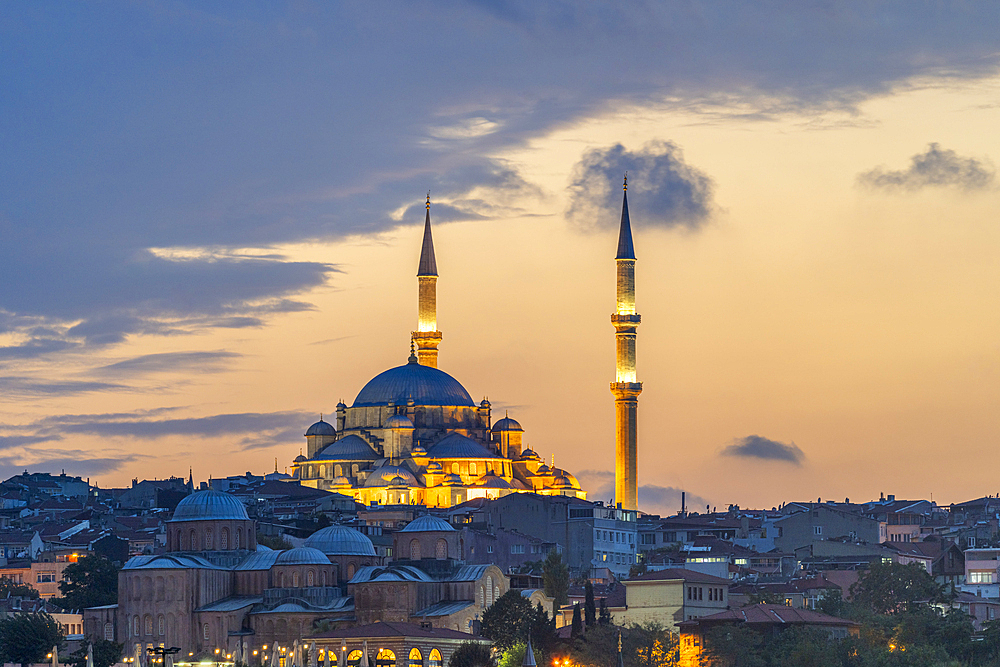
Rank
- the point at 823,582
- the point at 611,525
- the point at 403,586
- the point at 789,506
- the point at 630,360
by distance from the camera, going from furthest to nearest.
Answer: the point at 789,506
the point at 630,360
the point at 611,525
the point at 823,582
the point at 403,586

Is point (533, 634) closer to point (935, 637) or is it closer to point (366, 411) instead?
point (935, 637)

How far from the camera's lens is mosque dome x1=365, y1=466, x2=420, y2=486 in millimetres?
80000

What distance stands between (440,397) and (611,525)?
13.1 meters

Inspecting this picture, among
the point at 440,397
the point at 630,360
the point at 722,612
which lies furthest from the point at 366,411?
the point at 722,612

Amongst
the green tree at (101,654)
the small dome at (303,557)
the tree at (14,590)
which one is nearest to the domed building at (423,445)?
the tree at (14,590)

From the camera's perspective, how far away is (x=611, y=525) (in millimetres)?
75625

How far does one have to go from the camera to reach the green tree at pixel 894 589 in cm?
5784

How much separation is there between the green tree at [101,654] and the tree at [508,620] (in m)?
9.64

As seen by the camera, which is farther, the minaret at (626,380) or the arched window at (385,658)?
the minaret at (626,380)

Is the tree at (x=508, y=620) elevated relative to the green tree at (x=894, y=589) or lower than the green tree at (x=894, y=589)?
lower

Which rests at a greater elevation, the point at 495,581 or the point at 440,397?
the point at 440,397

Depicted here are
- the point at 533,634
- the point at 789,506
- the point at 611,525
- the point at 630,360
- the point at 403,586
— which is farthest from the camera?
the point at 789,506

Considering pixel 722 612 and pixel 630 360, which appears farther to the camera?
pixel 630 360

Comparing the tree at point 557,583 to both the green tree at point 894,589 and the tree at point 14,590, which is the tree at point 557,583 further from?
the tree at point 14,590
